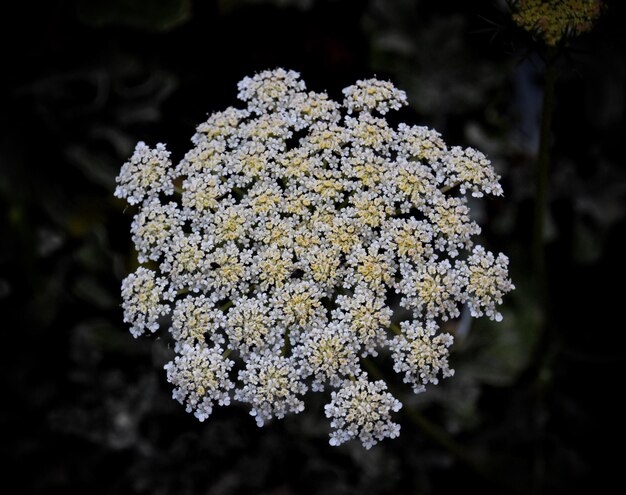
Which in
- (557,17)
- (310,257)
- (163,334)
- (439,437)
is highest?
(557,17)

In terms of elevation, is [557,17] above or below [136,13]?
above

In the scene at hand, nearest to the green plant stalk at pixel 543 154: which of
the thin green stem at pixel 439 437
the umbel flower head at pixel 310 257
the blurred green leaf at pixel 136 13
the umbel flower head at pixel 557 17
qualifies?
the umbel flower head at pixel 557 17

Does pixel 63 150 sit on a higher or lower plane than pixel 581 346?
lower

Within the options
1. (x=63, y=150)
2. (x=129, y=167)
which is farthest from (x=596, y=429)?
(x=63, y=150)

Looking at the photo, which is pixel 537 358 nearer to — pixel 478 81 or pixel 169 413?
pixel 478 81

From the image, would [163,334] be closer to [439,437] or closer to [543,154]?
[439,437]

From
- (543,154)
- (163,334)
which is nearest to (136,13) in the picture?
(163,334)
